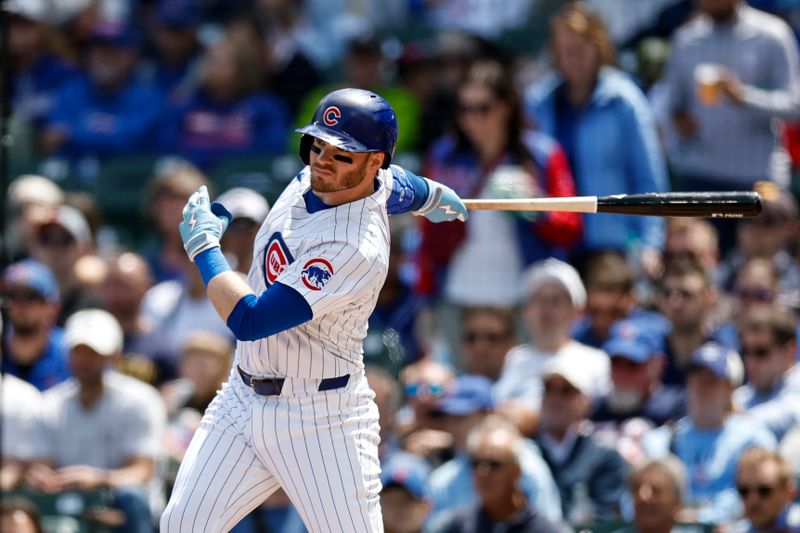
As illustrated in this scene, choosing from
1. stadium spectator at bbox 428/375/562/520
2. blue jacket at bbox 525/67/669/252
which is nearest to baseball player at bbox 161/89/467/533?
stadium spectator at bbox 428/375/562/520

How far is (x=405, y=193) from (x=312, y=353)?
2.06 ft

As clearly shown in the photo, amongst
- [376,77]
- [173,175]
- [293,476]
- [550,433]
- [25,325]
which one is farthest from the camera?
[376,77]

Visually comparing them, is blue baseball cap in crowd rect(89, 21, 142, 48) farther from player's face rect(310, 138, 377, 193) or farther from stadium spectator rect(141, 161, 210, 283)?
player's face rect(310, 138, 377, 193)

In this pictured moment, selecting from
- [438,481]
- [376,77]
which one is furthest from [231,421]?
[376,77]

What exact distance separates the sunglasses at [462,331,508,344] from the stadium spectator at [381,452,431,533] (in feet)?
4.00

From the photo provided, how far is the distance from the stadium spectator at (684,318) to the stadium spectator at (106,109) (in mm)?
4127

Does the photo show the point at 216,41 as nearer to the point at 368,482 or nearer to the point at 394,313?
the point at 394,313

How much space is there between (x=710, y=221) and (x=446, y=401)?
193 cm

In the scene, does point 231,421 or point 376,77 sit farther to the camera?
point 376,77

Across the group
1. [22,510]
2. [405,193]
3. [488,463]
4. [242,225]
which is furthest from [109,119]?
[405,193]

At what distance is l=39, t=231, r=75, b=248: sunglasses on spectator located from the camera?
28.3ft

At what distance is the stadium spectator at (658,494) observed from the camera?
6215mm

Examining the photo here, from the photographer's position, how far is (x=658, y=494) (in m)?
6.21

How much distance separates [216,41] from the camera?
388 inches
